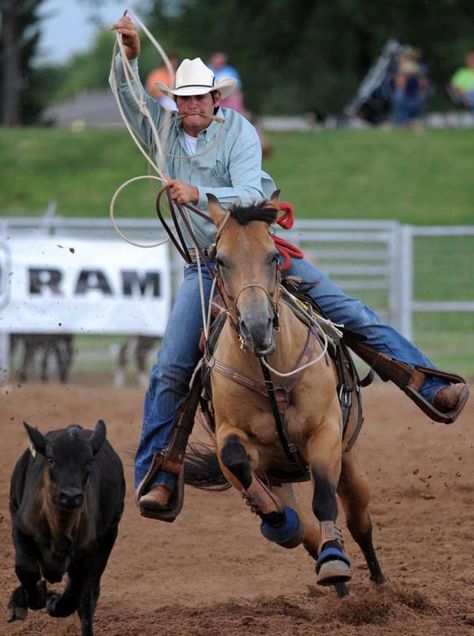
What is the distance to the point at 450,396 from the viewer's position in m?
6.83

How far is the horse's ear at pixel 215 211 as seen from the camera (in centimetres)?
570

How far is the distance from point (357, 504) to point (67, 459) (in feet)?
5.42

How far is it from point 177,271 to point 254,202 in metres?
10.1

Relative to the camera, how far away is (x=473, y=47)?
A: 3516 cm

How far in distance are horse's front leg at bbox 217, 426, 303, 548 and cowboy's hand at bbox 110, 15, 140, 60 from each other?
193 centimetres

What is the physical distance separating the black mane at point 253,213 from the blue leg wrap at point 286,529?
1.41 metres

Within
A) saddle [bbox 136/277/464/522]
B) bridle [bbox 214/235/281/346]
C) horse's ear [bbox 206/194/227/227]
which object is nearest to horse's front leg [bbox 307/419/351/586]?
saddle [bbox 136/277/464/522]

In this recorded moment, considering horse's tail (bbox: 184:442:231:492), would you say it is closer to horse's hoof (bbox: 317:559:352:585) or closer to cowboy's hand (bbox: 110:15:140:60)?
horse's hoof (bbox: 317:559:352:585)

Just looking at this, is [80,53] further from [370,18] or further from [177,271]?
[177,271]

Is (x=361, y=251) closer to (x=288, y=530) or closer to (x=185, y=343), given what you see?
(x=185, y=343)

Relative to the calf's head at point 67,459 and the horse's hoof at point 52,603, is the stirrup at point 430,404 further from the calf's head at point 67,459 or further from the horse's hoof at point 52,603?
the horse's hoof at point 52,603

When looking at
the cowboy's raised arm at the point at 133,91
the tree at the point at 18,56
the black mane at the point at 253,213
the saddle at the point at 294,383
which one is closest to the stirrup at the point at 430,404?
the saddle at the point at 294,383

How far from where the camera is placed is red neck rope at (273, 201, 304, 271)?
623 centimetres

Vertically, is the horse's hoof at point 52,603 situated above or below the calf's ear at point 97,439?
below
